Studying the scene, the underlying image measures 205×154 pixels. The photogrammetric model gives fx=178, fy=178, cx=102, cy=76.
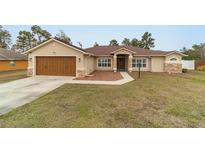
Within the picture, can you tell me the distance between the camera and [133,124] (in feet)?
18.1

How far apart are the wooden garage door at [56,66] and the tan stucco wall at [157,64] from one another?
12.2 metres

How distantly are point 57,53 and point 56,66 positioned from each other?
134 centimetres

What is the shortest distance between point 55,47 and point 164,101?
12.9 metres

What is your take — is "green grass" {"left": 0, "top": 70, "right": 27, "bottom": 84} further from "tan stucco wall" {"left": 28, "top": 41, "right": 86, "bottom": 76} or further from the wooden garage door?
the wooden garage door

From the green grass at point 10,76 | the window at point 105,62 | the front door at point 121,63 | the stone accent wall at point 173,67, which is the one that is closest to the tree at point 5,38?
the green grass at point 10,76

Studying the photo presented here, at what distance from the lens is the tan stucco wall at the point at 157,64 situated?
977 inches

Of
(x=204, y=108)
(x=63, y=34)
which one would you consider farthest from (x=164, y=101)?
(x=63, y=34)

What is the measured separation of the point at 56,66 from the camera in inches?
717

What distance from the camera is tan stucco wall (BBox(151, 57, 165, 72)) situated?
24828mm

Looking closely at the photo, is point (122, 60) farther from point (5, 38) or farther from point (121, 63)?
point (5, 38)

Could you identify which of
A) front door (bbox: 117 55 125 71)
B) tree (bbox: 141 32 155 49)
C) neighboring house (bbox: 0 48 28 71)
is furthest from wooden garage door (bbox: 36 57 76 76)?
tree (bbox: 141 32 155 49)

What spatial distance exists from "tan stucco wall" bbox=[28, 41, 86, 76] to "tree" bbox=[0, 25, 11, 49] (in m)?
43.1

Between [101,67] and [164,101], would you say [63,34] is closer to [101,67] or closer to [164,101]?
[101,67]

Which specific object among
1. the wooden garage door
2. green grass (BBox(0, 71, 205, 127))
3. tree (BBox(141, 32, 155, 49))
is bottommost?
green grass (BBox(0, 71, 205, 127))
